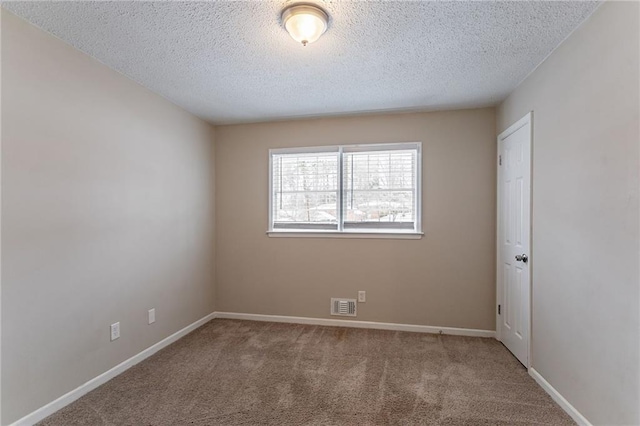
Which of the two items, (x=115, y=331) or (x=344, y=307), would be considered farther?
(x=344, y=307)

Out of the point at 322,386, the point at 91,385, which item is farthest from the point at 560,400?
the point at 91,385

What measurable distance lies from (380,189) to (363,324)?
155 cm

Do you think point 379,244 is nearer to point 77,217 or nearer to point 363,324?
A: point 363,324

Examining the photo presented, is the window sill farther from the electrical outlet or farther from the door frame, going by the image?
the electrical outlet

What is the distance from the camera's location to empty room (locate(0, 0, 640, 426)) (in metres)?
1.83

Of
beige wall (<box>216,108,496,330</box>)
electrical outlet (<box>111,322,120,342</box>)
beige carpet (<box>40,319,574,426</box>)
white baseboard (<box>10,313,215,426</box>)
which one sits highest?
beige wall (<box>216,108,496,330</box>)

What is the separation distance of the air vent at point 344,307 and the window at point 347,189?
0.81 metres

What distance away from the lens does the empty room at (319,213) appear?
1.83 metres

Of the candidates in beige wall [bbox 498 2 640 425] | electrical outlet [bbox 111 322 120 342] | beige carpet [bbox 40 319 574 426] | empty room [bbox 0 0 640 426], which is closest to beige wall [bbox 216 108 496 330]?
empty room [bbox 0 0 640 426]

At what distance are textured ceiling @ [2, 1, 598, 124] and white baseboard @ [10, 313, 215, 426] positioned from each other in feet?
7.80

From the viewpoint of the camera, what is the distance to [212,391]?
2.34 metres

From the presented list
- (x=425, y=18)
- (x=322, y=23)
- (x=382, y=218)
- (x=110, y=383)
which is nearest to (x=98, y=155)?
(x=110, y=383)

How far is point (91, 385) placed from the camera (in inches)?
92.7

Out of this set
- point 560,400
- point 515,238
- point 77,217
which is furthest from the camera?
point 515,238
